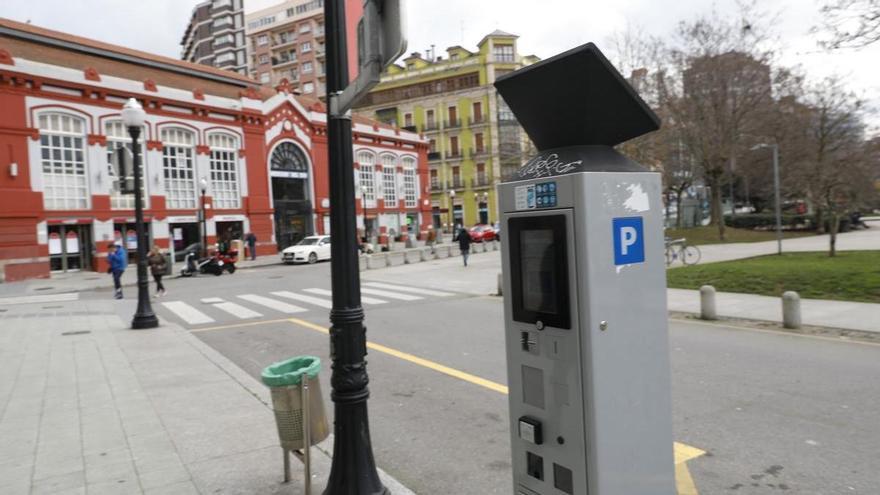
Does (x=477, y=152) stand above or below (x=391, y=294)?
above

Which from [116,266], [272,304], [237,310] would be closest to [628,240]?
[237,310]

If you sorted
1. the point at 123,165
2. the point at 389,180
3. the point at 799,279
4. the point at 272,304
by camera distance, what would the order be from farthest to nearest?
1. the point at 389,180
2. the point at 272,304
3. the point at 799,279
4. the point at 123,165

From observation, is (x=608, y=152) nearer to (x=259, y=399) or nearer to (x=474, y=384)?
(x=474, y=384)

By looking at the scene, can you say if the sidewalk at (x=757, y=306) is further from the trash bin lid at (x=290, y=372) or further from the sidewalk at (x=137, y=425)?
the trash bin lid at (x=290, y=372)

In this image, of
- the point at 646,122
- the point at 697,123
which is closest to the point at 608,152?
the point at 646,122

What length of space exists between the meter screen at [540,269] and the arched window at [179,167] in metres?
32.7

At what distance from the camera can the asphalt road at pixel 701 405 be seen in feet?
12.9

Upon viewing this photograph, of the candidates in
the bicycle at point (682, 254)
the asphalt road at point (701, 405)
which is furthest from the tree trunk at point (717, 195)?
the asphalt road at point (701, 405)

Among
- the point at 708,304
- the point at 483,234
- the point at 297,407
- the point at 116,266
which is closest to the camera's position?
the point at 297,407

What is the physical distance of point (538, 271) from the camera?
252 cm

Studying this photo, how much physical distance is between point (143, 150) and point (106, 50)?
701cm

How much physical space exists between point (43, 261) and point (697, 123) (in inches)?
1262

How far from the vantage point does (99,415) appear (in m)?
5.45

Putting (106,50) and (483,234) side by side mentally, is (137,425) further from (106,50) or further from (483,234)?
(483,234)
